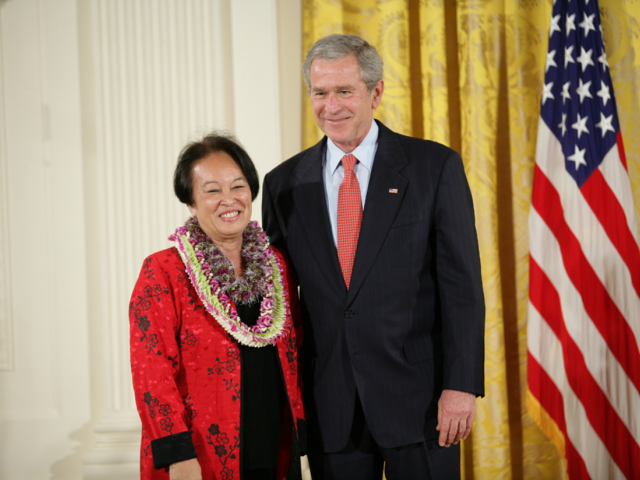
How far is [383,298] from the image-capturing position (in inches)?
65.8

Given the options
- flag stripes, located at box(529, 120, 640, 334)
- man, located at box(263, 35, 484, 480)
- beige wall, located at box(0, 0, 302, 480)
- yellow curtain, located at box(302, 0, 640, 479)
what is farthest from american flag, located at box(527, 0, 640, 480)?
beige wall, located at box(0, 0, 302, 480)

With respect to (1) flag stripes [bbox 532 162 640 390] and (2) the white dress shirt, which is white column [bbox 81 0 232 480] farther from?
(1) flag stripes [bbox 532 162 640 390]

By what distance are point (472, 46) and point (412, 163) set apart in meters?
1.38

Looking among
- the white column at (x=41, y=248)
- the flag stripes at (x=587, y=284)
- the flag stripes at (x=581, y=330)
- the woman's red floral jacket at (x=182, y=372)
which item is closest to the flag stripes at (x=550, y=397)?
the flag stripes at (x=581, y=330)

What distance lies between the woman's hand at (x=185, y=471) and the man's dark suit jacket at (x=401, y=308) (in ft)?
1.44

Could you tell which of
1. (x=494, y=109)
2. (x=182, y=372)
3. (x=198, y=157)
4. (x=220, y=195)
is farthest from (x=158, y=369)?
(x=494, y=109)

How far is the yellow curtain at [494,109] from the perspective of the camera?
2789mm

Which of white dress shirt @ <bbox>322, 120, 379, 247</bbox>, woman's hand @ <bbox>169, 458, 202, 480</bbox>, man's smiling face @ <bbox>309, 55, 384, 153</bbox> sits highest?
man's smiling face @ <bbox>309, 55, 384, 153</bbox>

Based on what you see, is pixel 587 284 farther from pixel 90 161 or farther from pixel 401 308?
pixel 90 161

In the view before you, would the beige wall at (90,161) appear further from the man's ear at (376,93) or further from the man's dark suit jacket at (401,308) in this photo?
the man's dark suit jacket at (401,308)

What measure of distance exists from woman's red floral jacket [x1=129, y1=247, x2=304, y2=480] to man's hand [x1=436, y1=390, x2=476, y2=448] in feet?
1.45

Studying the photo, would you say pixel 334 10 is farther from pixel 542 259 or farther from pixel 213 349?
pixel 213 349

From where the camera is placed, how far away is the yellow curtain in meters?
2.79

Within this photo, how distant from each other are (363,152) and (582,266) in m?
1.49
